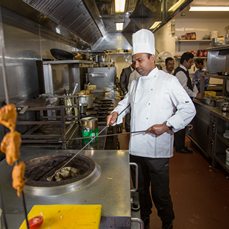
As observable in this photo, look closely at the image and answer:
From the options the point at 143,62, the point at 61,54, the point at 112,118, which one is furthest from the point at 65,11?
the point at 112,118

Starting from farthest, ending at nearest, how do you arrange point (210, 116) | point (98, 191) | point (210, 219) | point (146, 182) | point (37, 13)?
point (210, 116) → point (37, 13) → point (210, 219) → point (146, 182) → point (98, 191)

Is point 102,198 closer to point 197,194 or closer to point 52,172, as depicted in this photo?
point 52,172

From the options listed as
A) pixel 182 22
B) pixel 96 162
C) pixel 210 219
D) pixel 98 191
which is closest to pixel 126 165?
pixel 96 162

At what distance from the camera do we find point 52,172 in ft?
4.70

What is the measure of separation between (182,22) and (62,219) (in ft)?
26.4

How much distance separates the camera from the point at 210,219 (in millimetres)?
2098

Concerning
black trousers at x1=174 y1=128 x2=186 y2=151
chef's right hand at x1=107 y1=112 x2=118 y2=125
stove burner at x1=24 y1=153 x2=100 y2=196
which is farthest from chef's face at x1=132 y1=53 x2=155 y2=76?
black trousers at x1=174 y1=128 x2=186 y2=151

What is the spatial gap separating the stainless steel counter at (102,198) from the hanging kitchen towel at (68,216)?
46mm

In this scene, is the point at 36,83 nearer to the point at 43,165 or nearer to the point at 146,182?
the point at 43,165

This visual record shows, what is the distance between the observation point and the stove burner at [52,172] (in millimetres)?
1100

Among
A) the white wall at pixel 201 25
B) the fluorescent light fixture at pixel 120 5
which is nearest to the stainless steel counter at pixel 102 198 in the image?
the fluorescent light fixture at pixel 120 5

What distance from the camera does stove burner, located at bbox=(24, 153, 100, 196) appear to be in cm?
110

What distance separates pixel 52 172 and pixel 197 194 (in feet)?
6.26

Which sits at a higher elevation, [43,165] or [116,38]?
[116,38]
